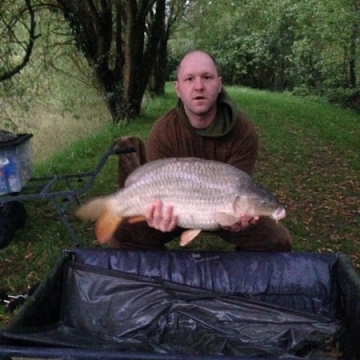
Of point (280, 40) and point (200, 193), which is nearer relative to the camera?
point (200, 193)

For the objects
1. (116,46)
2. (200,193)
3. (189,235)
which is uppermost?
(116,46)

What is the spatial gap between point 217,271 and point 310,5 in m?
11.5

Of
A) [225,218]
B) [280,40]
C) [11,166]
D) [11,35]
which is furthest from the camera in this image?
[280,40]

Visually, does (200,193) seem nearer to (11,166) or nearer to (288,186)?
(11,166)

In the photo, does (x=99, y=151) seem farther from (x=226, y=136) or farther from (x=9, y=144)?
(x=226, y=136)

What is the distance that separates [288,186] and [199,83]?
9.39 ft

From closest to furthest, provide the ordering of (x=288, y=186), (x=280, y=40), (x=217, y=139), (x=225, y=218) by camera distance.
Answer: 1. (x=225, y=218)
2. (x=217, y=139)
3. (x=288, y=186)
4. (x=280, y=40)

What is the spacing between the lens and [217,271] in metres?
2.02

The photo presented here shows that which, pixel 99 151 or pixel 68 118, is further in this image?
pixel 68 118

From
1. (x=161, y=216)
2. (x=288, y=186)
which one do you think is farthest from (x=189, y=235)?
(x=288, y=186)

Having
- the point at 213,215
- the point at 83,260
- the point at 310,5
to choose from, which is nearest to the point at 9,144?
the point at 83,260

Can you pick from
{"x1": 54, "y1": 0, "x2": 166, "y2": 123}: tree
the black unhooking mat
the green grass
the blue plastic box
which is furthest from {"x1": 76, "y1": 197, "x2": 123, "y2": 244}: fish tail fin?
{"x1": 54, "y1": 0, "x2": 166, "y2": 123}: tree

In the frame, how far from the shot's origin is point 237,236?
7.23 ft

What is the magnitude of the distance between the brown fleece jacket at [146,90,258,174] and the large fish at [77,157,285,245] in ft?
1.13
